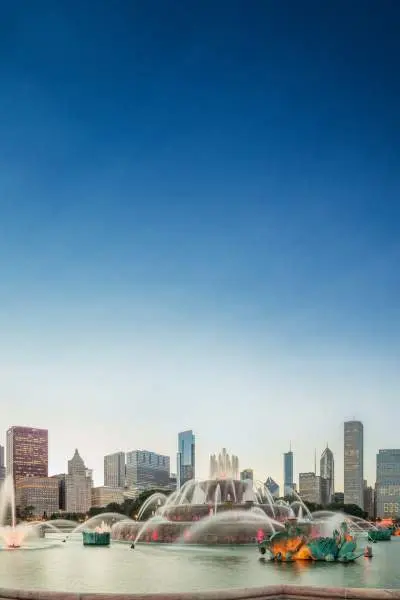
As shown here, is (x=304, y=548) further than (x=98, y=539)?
No

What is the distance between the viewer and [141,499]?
4855 inches

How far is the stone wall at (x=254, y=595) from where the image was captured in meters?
14.8

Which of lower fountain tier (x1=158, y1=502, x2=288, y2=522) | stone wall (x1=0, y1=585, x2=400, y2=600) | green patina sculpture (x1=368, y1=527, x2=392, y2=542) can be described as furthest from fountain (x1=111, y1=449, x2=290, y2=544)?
stone wall (x1=0, y1=585, x2=400, y2=600)

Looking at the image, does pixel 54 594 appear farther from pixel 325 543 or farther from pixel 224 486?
Answer: pixel 224 486

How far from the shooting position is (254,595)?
15.5 meters

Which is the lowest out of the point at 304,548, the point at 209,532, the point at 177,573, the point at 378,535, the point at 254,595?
the point at 378,535

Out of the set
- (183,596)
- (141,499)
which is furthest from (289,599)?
(141,499)

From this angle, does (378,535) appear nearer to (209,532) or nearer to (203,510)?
(203,510)

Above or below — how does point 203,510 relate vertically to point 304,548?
below

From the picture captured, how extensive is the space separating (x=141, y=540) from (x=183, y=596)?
108 ft

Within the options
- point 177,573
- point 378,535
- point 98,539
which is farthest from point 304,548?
point 378,535

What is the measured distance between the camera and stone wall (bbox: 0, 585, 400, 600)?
14.8 m

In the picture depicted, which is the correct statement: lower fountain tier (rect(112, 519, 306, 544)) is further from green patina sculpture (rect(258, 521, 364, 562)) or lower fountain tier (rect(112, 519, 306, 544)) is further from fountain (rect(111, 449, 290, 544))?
green patina sculpture (rect(258, 521, 364, 562))

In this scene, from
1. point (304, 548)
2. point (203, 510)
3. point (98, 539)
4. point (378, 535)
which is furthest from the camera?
point (378, 535)
